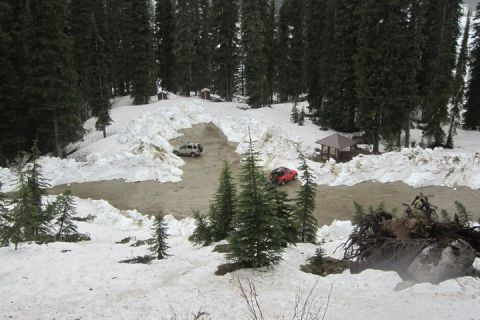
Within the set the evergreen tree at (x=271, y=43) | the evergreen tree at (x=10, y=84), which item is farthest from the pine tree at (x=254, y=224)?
the evergreen tree at (x=271, y=43)

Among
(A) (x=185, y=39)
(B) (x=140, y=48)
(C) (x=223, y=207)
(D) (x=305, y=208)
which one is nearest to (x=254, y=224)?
(C) (x=223, y=207)

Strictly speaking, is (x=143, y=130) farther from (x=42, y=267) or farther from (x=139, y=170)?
(x=42, y=267)

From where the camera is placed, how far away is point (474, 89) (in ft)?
145

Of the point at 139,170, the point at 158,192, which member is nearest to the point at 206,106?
the point at 139,170

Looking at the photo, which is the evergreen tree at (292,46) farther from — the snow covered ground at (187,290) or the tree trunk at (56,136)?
the snow covered ground at (187,290)

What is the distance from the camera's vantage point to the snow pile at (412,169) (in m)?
23.7

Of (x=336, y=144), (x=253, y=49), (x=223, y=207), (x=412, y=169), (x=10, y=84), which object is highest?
(x=253, y=49)

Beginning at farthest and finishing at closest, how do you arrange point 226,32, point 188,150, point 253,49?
point 226,32, point 253,49, point 188,150

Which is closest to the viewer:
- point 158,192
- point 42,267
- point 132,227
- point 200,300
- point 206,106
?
point 200,300

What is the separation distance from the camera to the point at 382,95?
33375mm

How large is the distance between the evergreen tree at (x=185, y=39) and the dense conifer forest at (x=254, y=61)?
0.47ft

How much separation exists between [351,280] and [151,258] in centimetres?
644

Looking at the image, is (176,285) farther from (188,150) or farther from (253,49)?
(253,49)

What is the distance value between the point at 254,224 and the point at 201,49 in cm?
5196
